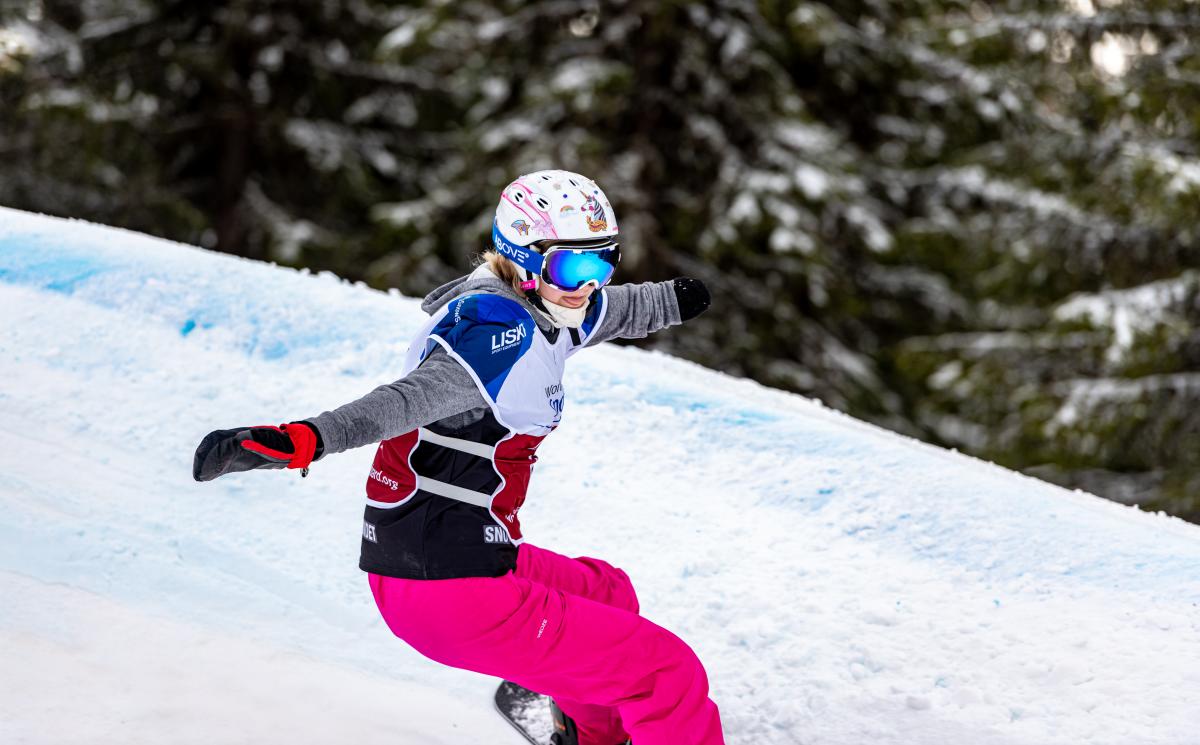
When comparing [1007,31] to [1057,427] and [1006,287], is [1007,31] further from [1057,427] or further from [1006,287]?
[1057,427]

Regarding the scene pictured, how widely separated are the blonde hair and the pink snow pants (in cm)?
63

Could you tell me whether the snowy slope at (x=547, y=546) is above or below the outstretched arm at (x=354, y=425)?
below

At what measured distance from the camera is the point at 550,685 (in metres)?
2.52

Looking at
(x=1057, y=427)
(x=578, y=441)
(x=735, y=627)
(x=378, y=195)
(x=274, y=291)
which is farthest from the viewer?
(x=378, y=195)

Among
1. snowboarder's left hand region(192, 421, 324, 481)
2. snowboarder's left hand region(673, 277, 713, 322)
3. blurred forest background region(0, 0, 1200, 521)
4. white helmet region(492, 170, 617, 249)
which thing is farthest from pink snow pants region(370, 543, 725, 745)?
blurred forest background region(0, 0, 1200, 521)

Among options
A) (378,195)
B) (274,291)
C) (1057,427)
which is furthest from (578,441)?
(378,195)

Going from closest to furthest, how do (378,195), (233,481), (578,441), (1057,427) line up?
(233,481)
(578,441)
(1057,427)
(378,195)

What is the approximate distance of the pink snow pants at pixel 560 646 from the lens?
2.40 meters

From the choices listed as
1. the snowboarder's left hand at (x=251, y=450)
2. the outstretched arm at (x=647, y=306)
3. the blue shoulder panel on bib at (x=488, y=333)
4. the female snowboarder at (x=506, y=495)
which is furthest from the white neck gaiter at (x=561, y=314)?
the snowboarder's left hand at (x=251, y=450)

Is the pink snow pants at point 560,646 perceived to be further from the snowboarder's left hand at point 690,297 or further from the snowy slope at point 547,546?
the snowboarder's left hand at point 690,297

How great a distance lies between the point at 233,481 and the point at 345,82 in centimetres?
1237

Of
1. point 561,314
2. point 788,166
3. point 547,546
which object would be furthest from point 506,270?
point 788,166

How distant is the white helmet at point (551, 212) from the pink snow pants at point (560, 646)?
0.73m

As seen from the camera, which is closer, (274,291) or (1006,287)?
(274,291)
